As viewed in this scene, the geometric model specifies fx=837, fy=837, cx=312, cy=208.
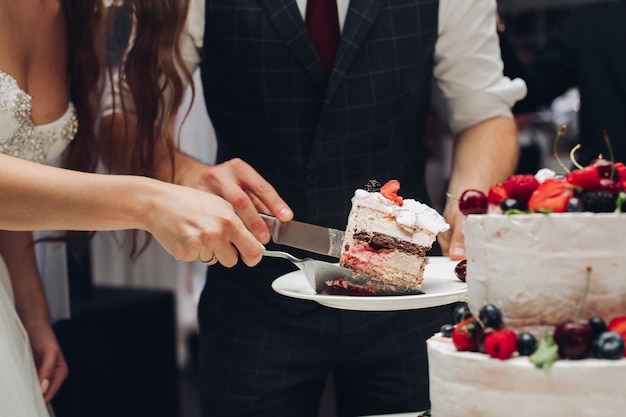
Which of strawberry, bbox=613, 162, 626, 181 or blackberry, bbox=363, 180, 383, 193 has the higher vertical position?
strawberry, bbox=613, 162, 626, 181

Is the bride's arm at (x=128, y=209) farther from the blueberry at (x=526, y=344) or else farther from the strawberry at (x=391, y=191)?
the blueberry at (x=526, y=344)

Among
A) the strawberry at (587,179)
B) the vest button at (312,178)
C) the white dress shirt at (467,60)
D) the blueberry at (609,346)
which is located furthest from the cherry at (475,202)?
the white dress shirt at (467,60)

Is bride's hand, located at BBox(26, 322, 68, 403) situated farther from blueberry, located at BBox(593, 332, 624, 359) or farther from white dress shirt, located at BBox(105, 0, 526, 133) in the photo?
blueberry, located at BBox(593, 332, 624, 359)

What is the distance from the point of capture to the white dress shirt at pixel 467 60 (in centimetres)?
185

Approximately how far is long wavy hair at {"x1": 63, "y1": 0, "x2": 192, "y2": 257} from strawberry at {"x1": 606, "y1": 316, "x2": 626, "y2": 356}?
103 centimetres

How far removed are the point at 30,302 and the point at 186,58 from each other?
2.08 feet

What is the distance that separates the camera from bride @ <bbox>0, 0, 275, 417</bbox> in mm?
1340

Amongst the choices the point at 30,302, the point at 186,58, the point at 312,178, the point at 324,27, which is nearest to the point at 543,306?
the point at 312,178

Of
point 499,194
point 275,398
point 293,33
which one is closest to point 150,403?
point 275,398

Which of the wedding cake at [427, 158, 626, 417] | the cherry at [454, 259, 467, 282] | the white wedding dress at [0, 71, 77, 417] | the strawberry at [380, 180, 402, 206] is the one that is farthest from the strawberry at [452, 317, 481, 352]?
the white wedding dress at [0, 71, 77, 417]

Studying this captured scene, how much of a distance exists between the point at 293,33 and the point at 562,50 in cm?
163

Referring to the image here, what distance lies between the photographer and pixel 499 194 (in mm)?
1136

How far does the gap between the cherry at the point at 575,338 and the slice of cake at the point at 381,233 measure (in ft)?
1.58

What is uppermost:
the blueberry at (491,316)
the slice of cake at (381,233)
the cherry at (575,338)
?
the slice of cake at (381,233)
